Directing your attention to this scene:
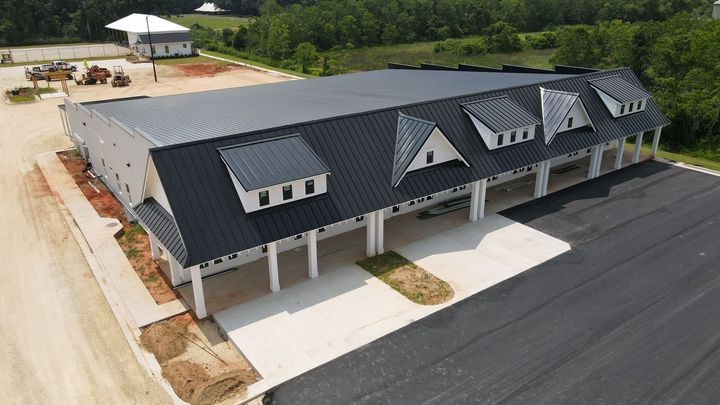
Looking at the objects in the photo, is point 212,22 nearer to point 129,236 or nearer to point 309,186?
point 129,236

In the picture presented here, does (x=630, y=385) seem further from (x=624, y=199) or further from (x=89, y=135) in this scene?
(x=89, y=135)

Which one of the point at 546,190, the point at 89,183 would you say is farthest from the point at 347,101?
the point at 89,183

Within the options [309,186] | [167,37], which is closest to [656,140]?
[309,186]

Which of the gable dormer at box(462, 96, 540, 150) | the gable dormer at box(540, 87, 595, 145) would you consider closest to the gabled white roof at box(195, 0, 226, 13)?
the gable dormer at box(540, 87, 595, 145)

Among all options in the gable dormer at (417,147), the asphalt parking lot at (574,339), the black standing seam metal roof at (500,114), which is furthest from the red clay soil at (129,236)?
the black standing seam metal roof at (500,114)

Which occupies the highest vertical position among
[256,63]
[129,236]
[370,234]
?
[256,63]

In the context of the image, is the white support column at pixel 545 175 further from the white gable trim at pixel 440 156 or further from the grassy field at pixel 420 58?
the grassy field at pixel 420 58

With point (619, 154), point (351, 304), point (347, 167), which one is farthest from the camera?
point (619, 154)
